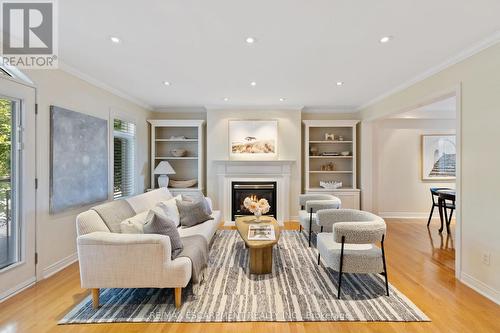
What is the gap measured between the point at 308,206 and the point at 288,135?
1982 millimetres

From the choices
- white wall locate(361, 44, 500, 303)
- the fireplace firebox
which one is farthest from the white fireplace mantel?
white wall locate(361, 44, 500, 303)

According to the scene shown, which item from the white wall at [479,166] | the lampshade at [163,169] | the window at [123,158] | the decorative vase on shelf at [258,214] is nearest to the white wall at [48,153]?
the window at [123,158]

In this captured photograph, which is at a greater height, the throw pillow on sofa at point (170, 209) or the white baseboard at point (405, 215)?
the throw pillow on sofa at point (170, 209)

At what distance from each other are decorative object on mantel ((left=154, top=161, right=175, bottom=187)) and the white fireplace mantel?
3.36ft

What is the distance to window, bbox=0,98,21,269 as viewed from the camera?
259 cm

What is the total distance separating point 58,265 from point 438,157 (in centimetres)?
752

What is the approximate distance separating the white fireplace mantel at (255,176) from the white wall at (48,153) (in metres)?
2.57

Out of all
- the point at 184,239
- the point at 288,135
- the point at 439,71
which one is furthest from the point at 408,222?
the point at 184,239

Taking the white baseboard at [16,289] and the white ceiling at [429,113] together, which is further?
the white ceiling at [429,113]

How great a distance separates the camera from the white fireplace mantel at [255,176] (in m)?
5.57

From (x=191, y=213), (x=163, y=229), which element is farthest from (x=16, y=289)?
(x=191, y=213)

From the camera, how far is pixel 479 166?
106 inches

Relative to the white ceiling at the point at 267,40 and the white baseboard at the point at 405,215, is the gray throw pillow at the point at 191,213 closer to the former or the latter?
the white ceiling at the point at 267,40

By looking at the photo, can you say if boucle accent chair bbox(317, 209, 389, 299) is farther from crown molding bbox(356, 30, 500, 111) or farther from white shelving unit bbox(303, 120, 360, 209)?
white shelving unit bbox(303, 120, 360, 209)
